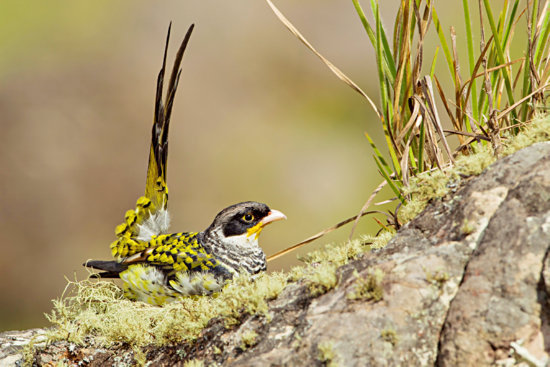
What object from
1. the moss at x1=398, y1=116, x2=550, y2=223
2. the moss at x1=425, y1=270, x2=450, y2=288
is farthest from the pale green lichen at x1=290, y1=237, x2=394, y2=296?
the moss at x1=425, y1=270, x2=450, y2=288

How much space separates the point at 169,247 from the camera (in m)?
3.02

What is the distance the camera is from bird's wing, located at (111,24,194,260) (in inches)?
122

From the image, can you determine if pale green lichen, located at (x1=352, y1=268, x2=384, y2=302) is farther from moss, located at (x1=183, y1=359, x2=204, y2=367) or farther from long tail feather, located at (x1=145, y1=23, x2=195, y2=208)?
long tail feather, located at (x1=145, y1=23, x2=195, y2=208)

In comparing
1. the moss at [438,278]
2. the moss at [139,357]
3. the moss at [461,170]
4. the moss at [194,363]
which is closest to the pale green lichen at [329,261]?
the moss at [461,170]

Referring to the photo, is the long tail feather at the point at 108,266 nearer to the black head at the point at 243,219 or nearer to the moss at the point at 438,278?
the black head at the point at 243,219

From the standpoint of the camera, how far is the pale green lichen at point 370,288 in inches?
63.3

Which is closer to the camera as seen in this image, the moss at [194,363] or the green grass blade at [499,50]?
the moss at [194,363]

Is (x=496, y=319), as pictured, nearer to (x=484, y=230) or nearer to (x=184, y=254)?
(x=484, y=230)

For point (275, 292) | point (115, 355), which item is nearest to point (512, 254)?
point (275, 292)

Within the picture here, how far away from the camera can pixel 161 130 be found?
311 centimetres

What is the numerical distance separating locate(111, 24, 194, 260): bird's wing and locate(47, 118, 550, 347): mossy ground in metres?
0.82

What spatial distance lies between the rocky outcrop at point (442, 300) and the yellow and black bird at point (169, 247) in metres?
0.91

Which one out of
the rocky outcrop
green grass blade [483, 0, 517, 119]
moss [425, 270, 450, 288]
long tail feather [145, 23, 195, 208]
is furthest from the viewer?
long tail feather [145, 23, 195, 208]

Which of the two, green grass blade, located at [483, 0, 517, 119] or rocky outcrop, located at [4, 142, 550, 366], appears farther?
green grass blade, located at [483, 0, 517, 119]
